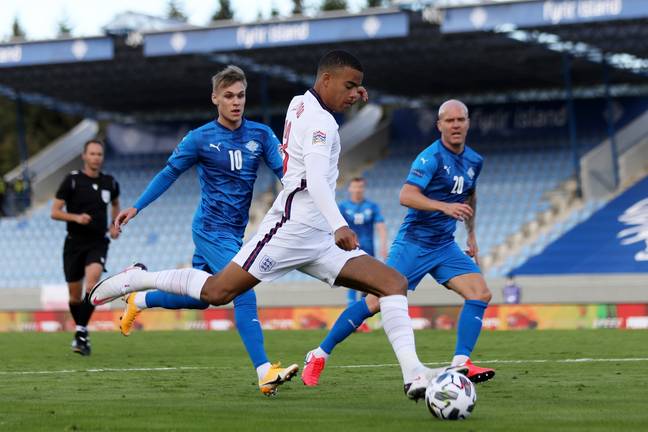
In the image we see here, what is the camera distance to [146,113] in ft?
136

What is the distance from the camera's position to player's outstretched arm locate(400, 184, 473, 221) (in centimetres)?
889

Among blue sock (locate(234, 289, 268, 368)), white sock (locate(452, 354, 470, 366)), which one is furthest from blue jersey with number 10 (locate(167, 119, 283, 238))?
white sock (locate(452, 354, 470, 366))

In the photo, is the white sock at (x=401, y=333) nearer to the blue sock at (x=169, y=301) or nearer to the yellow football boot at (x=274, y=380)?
the yellow football boot at (x=274, y=380)

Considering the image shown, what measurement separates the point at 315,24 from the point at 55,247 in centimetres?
1102

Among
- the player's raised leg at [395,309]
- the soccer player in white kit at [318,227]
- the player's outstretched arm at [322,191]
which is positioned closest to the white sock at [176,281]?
the soccer player in white kit at [318,227]

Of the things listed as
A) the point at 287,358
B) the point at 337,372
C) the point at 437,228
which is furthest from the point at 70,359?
the point at 437,228

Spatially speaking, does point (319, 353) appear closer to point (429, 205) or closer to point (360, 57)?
point (429, 205)

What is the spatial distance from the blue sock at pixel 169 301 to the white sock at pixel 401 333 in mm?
2481

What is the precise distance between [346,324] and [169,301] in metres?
1.53

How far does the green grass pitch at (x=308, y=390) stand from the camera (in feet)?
23.8

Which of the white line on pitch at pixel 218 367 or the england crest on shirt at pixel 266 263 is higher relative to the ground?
the england crest on shirt at pixel 266 263

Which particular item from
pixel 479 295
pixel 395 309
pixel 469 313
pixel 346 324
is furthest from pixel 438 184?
pixel 395 309

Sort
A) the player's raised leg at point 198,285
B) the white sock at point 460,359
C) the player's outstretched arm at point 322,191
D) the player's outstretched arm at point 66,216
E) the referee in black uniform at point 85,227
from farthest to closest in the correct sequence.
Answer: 1. the referee in black uniform at point 85,227
2. the player's outstretched arm at point 66,216
3. the white sock at point 460,359
4. the player's raised leg at point 198,285
5. the player's outstretched arm at point 322,191

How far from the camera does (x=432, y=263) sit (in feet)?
35.3
